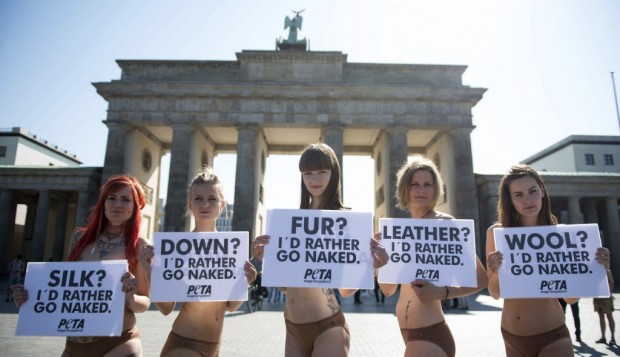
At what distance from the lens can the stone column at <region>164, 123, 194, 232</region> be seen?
30.3 metres

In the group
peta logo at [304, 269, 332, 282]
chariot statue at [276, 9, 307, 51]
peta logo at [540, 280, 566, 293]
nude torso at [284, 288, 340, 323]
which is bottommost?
nude torso at [284, 288, 340, 323]

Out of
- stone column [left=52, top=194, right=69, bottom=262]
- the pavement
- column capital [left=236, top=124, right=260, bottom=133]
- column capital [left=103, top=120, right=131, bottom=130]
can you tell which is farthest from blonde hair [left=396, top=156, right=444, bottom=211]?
stone column [left=52, top=194, right=69, bottom=262]

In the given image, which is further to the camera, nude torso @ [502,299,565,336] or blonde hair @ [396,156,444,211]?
blonde hair @ [396,156,444,211]

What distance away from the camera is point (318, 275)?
3.52 m

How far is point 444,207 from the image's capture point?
36.4 m

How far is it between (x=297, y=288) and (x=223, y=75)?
32865 mm

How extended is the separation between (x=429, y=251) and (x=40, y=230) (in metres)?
36.5

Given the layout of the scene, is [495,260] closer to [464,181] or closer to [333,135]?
[333,135]

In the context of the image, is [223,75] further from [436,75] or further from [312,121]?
[436,75]

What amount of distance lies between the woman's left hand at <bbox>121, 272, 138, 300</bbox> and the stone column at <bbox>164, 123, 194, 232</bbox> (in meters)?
27.8

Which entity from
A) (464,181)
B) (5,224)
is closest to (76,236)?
(464,181)

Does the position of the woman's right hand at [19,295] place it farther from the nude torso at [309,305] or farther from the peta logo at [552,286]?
the peta logo at [552,286]

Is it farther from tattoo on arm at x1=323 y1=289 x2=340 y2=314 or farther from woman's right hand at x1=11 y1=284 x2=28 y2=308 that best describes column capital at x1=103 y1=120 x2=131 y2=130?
tattoo on arm at x1=323 y1=289 x2=340 y2=314

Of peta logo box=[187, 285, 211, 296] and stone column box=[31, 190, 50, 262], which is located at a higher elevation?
stone column box=[31, 190, 50, 262]
